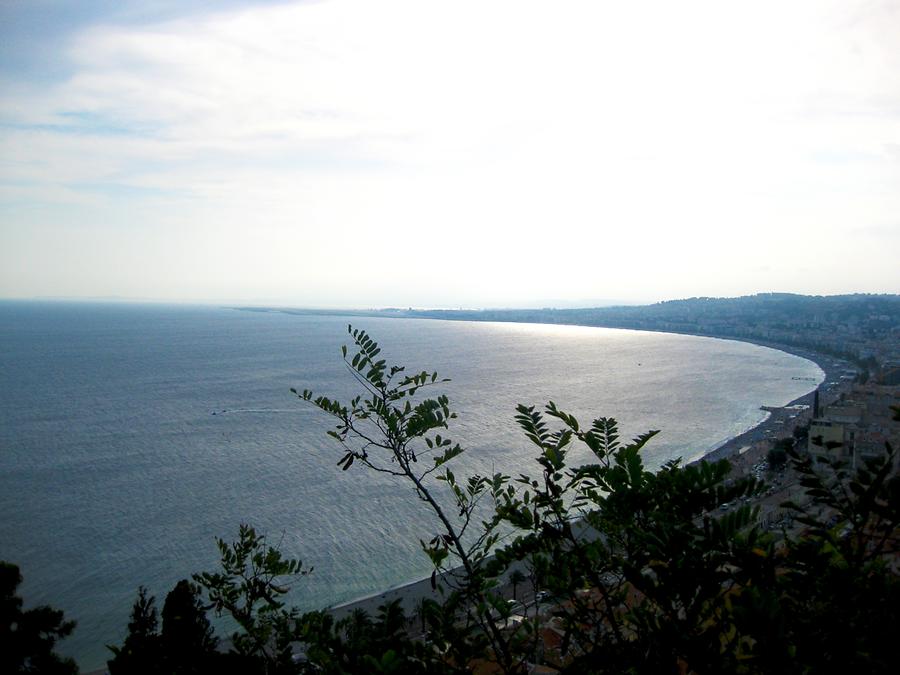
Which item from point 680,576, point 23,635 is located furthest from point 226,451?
point 680,576

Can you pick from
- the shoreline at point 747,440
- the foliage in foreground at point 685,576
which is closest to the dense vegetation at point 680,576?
the foliage in foreground at point 685,576

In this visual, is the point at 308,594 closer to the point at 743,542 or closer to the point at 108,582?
the point at 108,582

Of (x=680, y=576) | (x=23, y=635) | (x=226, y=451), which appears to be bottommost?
(x=226, y=451)

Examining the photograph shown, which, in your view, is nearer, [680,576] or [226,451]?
[680,576]

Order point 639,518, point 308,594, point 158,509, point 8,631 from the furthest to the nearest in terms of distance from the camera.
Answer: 1. point 158,509
2. point 308,594
3. point 8,631
4. point 639,518

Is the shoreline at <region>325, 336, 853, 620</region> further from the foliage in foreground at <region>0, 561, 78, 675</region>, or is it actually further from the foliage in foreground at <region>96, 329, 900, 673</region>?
the foliage in foreground at <region>0, 561, 78, 675</region>

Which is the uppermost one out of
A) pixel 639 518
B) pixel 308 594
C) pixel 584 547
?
pixel 639 518

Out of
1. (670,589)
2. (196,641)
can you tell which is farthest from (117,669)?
(670,589)

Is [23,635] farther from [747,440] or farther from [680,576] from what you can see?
[747,440]
